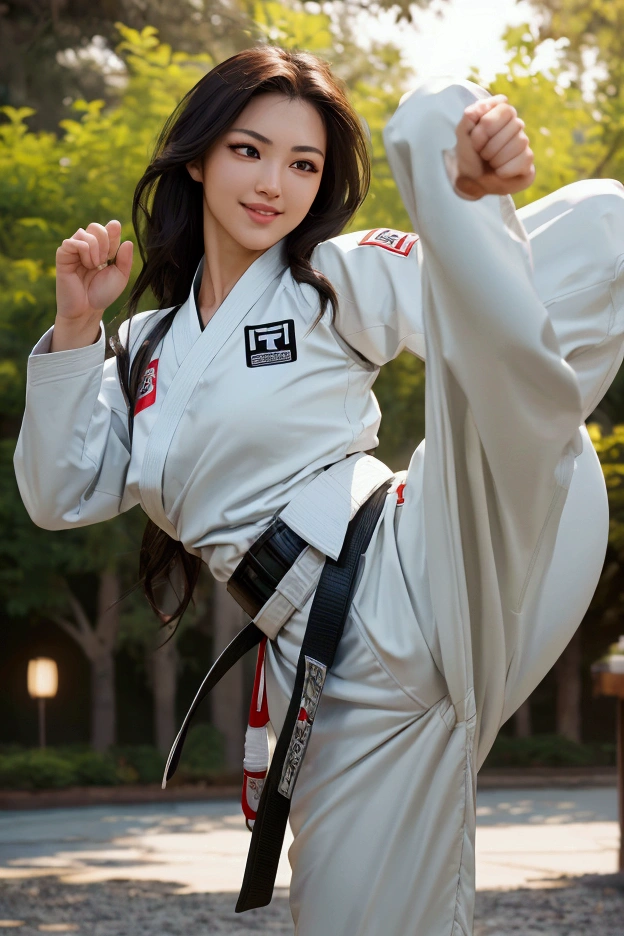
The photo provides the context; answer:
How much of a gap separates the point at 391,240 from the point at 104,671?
8.75m

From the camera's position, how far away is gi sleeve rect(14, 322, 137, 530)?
5.09ft

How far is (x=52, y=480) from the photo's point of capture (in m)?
1.58

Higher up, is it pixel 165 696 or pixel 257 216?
pixel 257 216

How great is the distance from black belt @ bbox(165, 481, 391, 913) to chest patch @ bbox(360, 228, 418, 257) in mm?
337

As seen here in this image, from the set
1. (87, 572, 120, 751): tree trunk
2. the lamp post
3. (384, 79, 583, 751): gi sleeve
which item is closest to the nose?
(384, 79, 583, 751): gi sleeve

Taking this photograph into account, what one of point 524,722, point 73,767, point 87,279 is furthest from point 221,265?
point 524,722

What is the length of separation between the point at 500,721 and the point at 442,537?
32cm

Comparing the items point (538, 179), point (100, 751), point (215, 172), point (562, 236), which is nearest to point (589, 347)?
point (562, 236)

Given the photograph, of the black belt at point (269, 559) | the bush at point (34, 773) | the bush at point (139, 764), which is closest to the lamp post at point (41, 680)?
the bush at point (34, 773)

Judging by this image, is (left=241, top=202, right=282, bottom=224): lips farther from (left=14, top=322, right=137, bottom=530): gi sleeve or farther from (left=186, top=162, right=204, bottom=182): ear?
(left=14, top=322, right=137, bottom=530): gi sleeve

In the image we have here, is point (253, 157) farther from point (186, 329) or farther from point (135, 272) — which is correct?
point (135, 272)

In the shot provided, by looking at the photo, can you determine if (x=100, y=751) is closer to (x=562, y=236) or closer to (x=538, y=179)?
(x=538, y=179)

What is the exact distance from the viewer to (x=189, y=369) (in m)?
1.52

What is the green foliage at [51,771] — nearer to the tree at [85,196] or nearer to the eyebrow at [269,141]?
the tree at [85,196]
